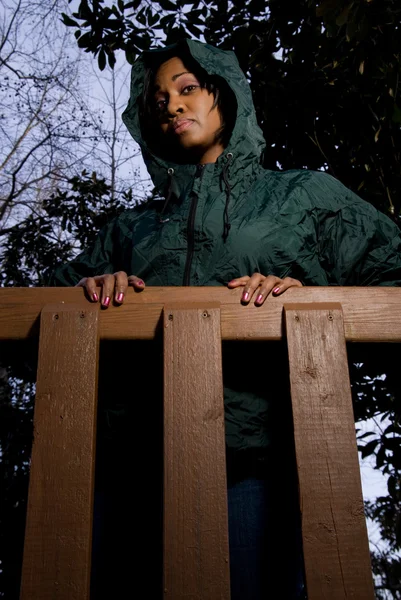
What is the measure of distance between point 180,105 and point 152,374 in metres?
1.12

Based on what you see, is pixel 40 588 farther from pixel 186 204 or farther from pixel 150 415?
pixel 186 204

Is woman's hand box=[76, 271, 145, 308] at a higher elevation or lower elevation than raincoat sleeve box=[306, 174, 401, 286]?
lower

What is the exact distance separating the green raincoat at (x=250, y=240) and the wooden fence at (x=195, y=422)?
0.26 metres

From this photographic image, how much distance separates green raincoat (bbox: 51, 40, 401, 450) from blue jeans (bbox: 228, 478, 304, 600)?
0.17 meters

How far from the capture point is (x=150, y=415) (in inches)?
62.4

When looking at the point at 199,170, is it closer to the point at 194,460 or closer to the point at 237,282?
the point at 237,282

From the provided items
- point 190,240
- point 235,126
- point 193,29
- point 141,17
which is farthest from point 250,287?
point 141,17

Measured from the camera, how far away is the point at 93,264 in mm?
2080

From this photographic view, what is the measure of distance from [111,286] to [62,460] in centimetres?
42

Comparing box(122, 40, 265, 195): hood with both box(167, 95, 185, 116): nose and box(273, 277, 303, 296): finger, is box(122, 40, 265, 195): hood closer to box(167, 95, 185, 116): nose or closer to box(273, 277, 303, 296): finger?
box(167, 95, 185, 116): nose

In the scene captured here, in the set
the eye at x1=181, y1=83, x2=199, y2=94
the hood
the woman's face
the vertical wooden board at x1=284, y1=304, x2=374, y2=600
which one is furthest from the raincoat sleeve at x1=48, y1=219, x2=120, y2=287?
the vertical wooden board at x1=284, y1=304, x2=374, y2=600

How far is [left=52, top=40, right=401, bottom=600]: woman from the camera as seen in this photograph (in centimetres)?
143

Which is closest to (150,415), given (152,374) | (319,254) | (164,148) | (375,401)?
(152,374)

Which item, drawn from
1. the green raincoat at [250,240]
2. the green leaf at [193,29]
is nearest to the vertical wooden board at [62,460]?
the green raincoat at [250,240]
